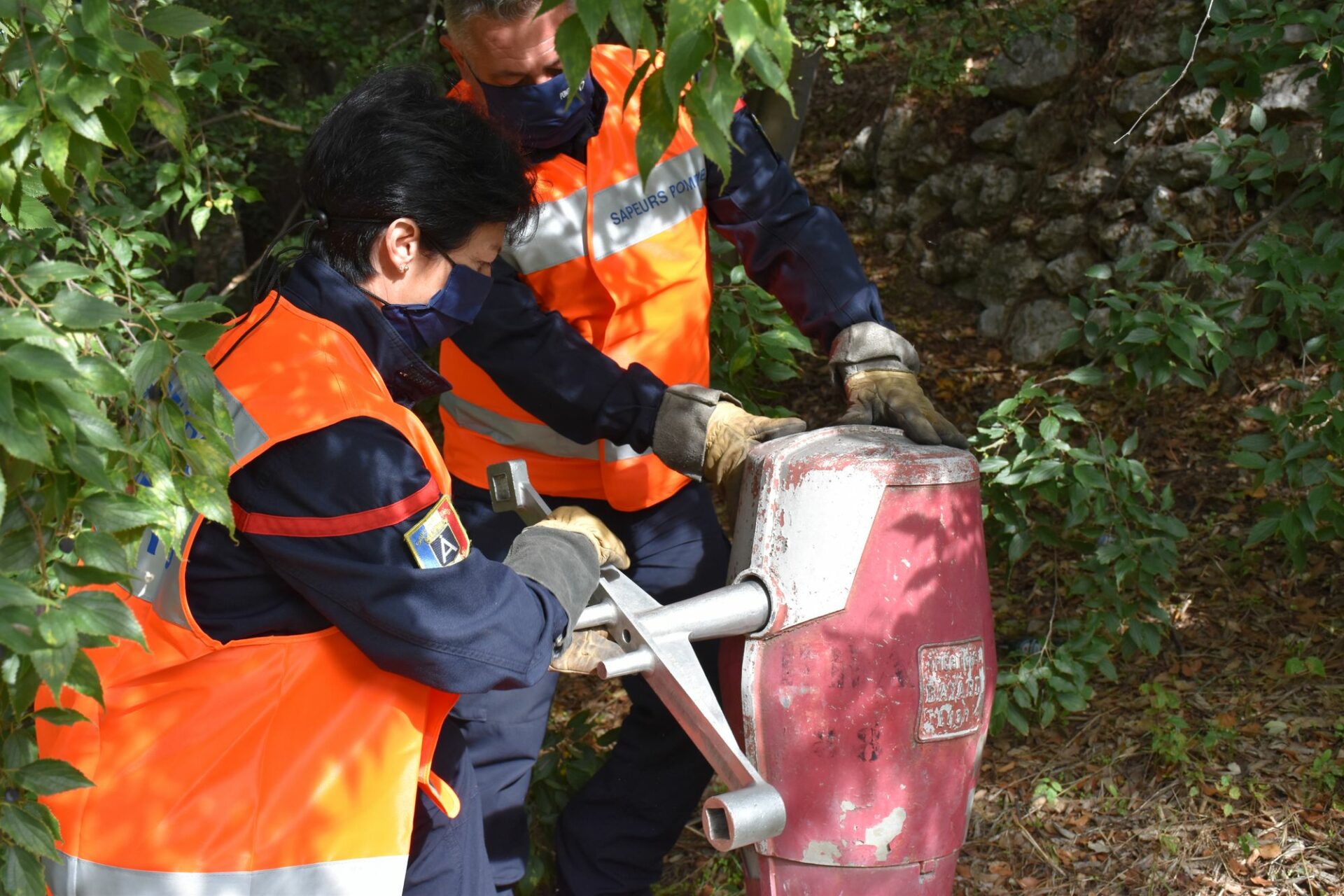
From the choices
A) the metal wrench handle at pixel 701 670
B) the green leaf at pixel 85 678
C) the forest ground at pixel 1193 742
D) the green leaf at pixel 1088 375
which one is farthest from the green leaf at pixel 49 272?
the green leaf at pixel 1088 375

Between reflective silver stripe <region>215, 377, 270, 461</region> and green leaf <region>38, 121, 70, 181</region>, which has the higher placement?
green leaf <region>38, 121, 70, 181</region>

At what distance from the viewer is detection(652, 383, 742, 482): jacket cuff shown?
7.32 feet

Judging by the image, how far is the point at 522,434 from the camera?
251 cm

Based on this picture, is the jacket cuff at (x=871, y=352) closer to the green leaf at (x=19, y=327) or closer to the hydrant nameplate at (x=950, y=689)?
the hydrant nameplate at (x=950, y=689)

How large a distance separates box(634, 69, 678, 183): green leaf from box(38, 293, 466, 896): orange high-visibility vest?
51 cm

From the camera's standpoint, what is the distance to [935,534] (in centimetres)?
188

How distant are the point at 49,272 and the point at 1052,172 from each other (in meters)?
4.39

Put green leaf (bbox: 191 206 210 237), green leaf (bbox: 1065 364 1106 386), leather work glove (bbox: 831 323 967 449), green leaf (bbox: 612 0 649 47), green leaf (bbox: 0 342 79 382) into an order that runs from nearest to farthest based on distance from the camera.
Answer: green leaf (bbox: 0 342 79 382)
green leaf (bbox: 612 0 649 47)
leather work glove (bbox: 831 323 967 449)
green leaf (bbox: 1065 364 1106 386)
green leaf (bbox: 191 206 210 237)

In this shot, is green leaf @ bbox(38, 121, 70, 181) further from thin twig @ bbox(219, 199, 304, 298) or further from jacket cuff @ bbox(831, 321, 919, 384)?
jacket cuff @ bbox(831, 321, 919, 384)

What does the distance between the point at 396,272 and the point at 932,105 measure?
4.19 metres

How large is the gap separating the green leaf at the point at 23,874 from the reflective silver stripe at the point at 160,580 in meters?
0.31

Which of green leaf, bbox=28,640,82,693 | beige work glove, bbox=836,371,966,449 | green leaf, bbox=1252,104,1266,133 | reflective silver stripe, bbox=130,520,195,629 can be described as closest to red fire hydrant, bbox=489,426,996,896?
beige work glove, bbox=836,371,966,449

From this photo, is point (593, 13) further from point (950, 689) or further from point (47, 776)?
point (950, 689)

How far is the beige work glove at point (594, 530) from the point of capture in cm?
203
